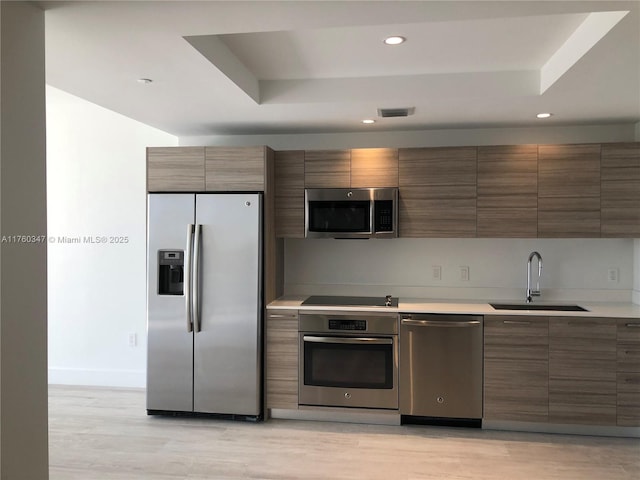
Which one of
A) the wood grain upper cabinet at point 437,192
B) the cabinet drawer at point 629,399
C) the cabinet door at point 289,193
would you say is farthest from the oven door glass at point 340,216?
the cabinet drawer at point 629,399

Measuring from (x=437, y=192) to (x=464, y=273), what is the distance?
0.77 metres

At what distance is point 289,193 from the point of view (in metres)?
4.15

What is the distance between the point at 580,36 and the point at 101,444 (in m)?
3.79

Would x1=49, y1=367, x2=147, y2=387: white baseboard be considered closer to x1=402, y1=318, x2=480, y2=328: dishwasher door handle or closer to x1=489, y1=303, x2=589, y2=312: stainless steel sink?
x1=402, y1=318, x2=480, y2=328: dishwasher door handle

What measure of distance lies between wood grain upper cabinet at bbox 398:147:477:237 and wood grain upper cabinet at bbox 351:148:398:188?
0.06m

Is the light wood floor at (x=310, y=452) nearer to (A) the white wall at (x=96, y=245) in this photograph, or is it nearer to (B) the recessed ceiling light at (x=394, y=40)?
(A) the white wall at (x=96, y=245)

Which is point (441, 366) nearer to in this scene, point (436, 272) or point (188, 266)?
point (436, 272)

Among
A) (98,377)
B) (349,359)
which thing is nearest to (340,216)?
(349,359)

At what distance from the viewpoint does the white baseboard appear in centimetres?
479

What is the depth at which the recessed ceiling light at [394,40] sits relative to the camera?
2598mm

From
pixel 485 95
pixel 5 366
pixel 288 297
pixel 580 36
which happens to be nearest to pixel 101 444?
pixel 288 297

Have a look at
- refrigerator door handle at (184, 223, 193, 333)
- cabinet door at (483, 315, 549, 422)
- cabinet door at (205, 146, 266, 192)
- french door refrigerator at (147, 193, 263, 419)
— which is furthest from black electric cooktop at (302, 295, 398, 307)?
cabinet door at (205, 146, 266, 192)

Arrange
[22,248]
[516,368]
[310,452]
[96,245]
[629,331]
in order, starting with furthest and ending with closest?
1. [96,245]
2. [516,368]
3. [629,331]
4. [310,452]
5. [22,248]

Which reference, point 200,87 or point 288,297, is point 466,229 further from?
point 200,87
